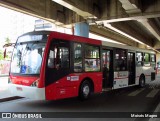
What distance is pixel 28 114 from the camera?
851cm

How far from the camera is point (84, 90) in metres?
11.2

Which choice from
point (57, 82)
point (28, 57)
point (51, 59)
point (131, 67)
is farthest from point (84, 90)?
point (131, 67)

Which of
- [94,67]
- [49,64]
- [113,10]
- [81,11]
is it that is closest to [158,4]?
[113,10]

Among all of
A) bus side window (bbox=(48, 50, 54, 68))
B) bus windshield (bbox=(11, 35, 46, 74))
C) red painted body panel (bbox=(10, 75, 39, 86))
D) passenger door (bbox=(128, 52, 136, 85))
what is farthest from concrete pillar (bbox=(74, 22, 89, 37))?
bus side window (bbox=(48, 50, 54, 68))

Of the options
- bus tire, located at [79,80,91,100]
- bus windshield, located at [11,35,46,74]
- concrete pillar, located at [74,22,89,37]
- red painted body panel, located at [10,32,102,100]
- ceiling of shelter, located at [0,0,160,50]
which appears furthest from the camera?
concrete pillar, located at [74,22,89,37]

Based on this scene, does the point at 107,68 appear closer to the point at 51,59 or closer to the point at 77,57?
the point at 77,57

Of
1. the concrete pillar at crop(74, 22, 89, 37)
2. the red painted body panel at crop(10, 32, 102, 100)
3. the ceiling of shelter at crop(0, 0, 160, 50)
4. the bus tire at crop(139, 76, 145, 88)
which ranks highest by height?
the ceiling of shelter at crop(0, 0, 160, 50)

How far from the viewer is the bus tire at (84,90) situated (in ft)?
36.0

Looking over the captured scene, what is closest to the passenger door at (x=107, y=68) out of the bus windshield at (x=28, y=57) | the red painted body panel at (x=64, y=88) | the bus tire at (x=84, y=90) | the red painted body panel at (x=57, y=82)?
the red painted body panel at (x=64, y=88)

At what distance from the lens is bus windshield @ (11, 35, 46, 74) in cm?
950

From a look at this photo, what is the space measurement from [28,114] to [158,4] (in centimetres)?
1181

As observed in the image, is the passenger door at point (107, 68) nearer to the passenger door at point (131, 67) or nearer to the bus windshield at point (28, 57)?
the passenger door at point (131, 67)

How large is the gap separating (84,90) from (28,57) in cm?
293

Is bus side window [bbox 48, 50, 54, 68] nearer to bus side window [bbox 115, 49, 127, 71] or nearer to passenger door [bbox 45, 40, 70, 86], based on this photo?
passenger door [bbox 45, 40, 70, 86]
